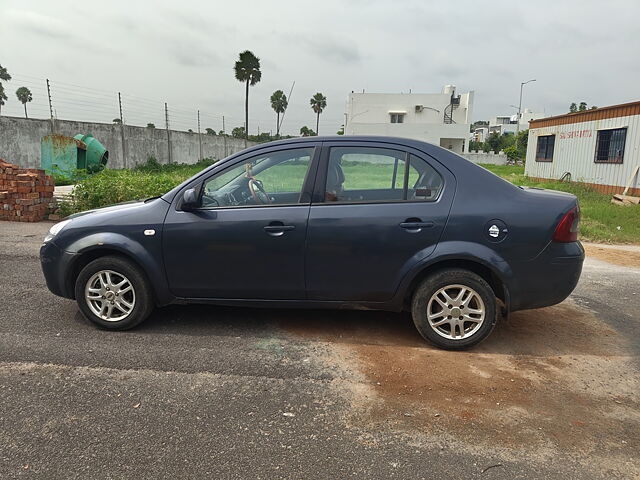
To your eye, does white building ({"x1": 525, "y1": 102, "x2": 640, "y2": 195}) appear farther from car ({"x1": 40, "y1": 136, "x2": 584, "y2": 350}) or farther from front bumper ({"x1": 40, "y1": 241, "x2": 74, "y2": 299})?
front bumper ({"x1": 40, "y1": 241, "x2": 74, "y2": 299})

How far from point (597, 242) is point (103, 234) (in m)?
9.51

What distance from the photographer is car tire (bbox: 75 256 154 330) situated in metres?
4.12

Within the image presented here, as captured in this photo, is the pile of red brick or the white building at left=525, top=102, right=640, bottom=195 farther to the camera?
the white building at left=525, top=102, right=640, bottom=195

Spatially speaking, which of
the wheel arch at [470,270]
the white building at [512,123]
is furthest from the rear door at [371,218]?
the white building at [512,123]

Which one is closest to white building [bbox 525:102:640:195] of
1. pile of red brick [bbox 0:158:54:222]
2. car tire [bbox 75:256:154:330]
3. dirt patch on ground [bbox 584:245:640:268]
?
dirt patch on ground [bbox 584:245:640:268]

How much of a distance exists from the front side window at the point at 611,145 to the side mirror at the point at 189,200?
16.5 meters

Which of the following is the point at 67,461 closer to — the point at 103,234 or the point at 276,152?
the point at 103,234

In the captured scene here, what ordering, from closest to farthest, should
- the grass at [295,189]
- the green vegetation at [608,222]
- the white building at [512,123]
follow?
the grass at [295,189] < the green vegetation at [608,222] < the white building at [512,123]

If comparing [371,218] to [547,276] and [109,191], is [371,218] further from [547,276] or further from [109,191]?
[109,191]

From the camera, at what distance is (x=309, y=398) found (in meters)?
3.18

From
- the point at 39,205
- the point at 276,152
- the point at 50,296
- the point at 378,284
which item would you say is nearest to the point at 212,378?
the point at 378,284

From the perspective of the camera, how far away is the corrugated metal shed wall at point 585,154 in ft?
51.3

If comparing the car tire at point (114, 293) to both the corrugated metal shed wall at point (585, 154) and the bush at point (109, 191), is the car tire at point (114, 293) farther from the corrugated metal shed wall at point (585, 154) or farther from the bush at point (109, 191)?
the corrugated metal shed wall at point (585, 154)

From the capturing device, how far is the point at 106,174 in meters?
11.2
